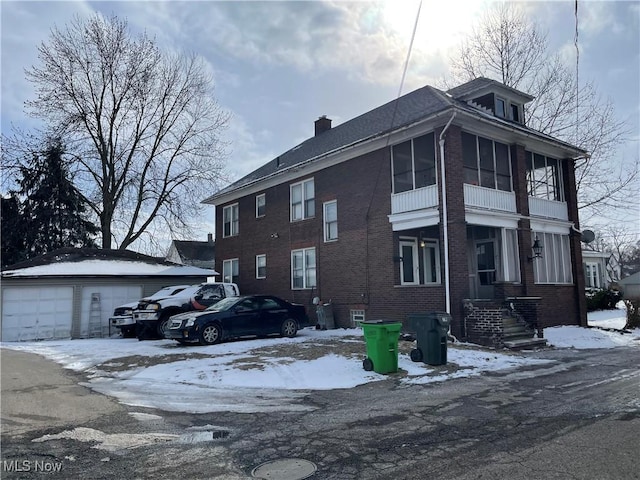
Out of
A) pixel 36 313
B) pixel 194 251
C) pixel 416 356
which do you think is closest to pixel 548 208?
pixel 416 356

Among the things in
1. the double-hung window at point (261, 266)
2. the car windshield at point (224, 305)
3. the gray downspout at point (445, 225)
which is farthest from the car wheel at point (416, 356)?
the double-hung window at point (261, 266)

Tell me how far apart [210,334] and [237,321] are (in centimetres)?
93

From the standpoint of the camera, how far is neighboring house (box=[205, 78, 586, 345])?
570 inches

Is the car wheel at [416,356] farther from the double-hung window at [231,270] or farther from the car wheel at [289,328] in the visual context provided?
the double-hung window at [231,270]

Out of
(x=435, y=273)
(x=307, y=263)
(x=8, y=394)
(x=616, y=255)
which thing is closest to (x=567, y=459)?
(x=8, y=394)

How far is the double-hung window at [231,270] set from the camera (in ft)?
81.3

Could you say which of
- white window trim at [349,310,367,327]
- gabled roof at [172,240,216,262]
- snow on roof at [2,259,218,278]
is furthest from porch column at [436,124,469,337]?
gabled roof at [172,240,216,262]

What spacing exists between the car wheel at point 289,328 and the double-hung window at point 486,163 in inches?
285

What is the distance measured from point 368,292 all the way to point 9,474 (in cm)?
1323

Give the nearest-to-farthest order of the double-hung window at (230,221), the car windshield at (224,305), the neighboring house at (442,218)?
1. the car windshield at (224,305)
2. the neighboring house at (442,218)
3. the double-hung window at (230,221)

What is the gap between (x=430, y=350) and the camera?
997 centimetres

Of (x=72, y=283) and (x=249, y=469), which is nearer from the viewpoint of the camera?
(x=249, y=469)

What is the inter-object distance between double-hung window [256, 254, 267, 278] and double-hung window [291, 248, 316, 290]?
225 cm

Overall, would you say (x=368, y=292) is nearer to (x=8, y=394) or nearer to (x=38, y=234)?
(x=8, y=394)
